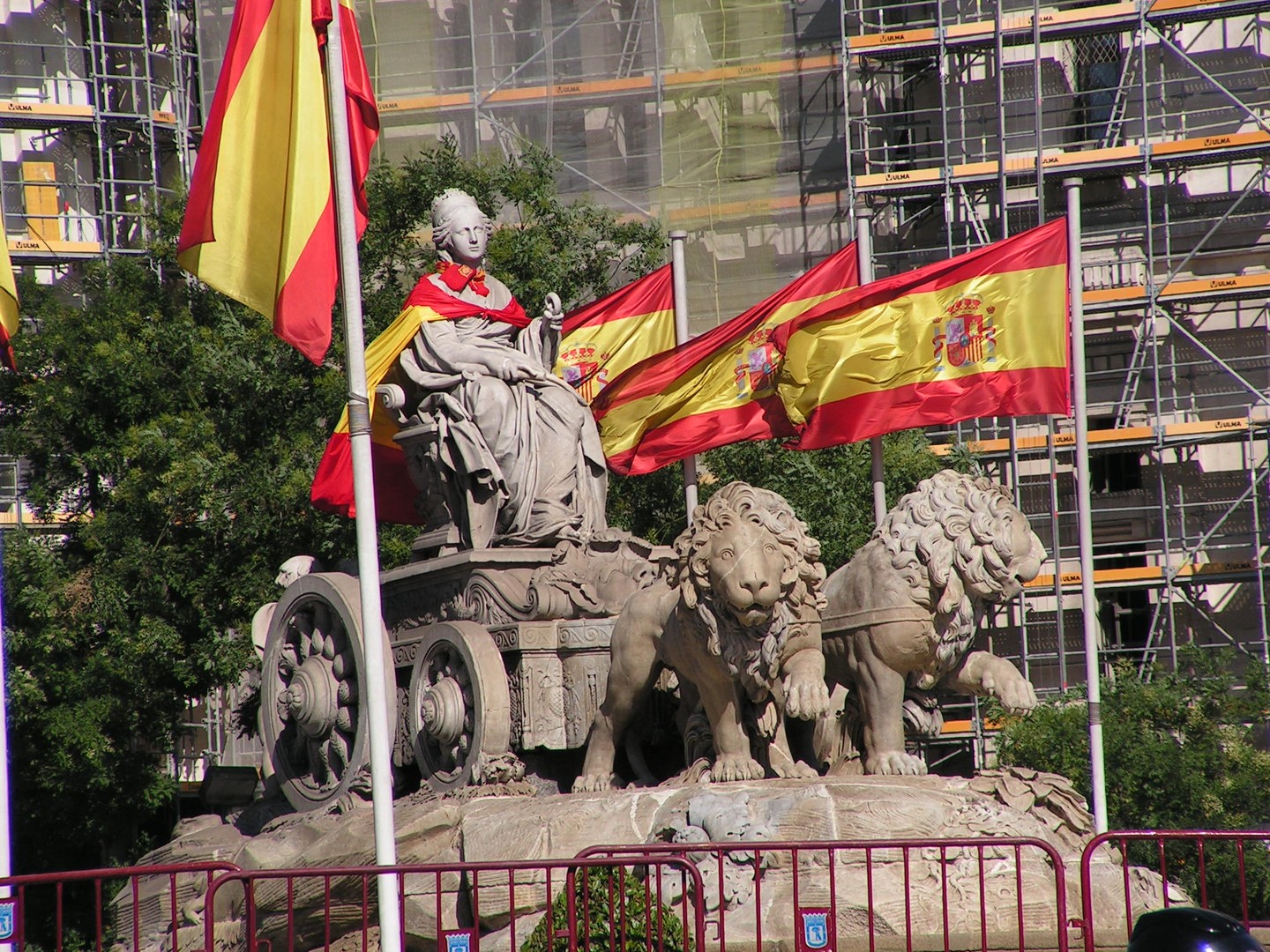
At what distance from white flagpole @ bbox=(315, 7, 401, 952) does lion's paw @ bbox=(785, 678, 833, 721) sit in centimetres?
276

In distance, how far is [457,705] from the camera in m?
12.3

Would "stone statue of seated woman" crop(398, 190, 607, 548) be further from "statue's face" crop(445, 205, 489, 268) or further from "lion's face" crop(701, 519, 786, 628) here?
"lion's face" crop(701, 519, 786, 628)

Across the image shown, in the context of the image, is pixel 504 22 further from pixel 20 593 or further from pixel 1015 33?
pixel 20 593

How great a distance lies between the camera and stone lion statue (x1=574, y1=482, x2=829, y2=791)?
1103 centimetres

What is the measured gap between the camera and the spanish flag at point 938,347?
1416cm

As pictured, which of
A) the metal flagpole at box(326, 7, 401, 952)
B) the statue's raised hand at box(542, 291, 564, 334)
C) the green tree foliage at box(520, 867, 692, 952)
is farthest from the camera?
the statue's raised hand at box(542, 291, 564, 334)

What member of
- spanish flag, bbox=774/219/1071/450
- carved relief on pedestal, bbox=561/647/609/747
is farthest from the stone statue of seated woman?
spanish flag, bbox=774/219/1071/450

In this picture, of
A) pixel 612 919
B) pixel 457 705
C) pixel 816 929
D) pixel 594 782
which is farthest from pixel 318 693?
pixel 816 929

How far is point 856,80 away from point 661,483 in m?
8.81

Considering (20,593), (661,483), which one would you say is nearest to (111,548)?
(20,593)

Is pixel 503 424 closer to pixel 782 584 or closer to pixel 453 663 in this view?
pixel 453 663

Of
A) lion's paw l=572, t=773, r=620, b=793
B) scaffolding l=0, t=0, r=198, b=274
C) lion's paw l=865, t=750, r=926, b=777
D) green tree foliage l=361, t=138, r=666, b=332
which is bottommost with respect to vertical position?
lion's paw l=572, t=773, r=620, b=793

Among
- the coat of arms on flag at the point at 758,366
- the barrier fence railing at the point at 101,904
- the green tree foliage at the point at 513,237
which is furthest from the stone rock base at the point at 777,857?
the green tree foliage at the point at 513,237

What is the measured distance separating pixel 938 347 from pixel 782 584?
422cm
